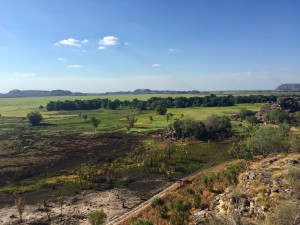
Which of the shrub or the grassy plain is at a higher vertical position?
the shrub

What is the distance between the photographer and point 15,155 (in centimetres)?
10606

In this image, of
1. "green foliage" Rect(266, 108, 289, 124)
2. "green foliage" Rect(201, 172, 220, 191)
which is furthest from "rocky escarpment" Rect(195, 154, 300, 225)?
"green foliage" Rect(266, 108, 289, 124)

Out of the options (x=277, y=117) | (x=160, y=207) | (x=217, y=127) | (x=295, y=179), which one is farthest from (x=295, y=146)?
(x=277, y=117)

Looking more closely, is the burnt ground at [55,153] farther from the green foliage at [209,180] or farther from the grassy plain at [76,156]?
the green foliage at [209,180]

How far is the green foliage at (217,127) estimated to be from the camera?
126894mm

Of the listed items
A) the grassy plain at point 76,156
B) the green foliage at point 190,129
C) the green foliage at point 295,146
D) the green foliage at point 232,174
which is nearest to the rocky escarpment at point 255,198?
the green foliage at point 232,174

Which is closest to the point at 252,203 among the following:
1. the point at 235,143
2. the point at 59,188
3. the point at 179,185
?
the point at 179,185

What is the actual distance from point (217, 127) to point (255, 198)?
84.6 meters

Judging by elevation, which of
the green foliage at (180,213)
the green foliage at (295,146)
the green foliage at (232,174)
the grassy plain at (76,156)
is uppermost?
the green foliage at (295,146)

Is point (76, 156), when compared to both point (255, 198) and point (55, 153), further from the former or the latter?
point (255, 198)

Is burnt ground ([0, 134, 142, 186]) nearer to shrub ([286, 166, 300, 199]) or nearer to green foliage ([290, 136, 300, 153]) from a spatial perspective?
green foliage ([290, 136, 300, 153])

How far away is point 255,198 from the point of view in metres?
44.3

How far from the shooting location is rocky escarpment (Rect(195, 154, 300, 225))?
40.0 m

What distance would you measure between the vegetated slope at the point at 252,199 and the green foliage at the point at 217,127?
215ft
